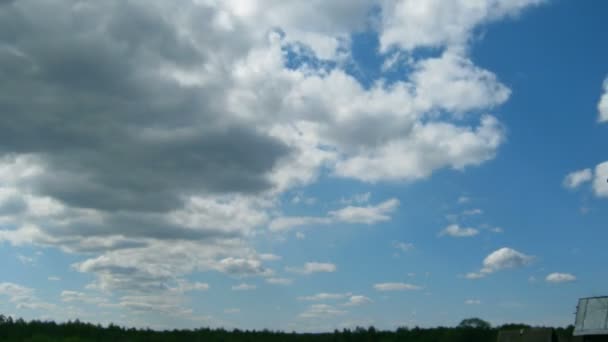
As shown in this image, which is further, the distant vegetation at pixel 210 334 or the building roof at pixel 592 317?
the distant vegetation at pixel 210 334

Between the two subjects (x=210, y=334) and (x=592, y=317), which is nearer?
(x=592, y=317)

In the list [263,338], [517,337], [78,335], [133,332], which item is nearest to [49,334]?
[78,335]

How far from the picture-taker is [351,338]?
470 ft

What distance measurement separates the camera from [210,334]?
493 ft

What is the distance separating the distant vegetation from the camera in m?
124

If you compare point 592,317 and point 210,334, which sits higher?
point 592,317

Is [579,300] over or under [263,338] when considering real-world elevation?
over

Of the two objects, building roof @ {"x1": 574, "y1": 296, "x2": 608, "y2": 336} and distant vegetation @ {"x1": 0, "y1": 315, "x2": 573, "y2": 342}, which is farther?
distant vegetation @ {"x1": 0, "y1": 315, "x2": 573, "y2": 342}

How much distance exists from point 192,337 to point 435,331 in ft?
165

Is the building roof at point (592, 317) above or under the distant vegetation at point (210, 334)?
above

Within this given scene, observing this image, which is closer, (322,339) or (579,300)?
(579,300)

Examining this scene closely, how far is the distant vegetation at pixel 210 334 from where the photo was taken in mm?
123875

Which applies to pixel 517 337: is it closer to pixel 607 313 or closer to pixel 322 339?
pixel 607 313

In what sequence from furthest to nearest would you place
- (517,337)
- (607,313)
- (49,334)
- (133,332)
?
(133,332)
(49,334)
(517,337)
(607,313)
